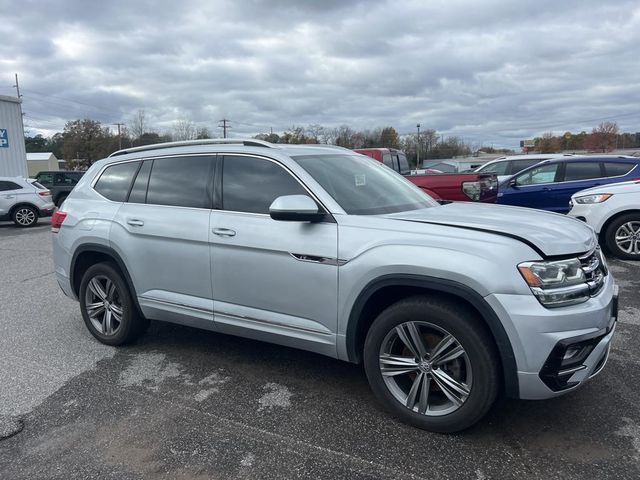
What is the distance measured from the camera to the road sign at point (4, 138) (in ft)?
74.2

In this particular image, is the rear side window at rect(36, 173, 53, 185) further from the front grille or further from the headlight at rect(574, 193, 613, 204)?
the front grille

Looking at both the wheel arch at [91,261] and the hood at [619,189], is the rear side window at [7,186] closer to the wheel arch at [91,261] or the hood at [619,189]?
the wheel arch at [91,261]

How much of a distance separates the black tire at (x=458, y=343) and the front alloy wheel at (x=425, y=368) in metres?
0.03

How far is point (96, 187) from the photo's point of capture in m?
4.85

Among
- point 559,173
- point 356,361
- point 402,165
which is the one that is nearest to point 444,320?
point 356,361

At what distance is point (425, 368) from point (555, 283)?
0.90m

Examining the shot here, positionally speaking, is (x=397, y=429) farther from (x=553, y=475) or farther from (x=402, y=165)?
(x=402, y=165)

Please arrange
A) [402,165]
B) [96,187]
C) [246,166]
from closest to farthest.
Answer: [246,166] → [96,187] → [402,165]

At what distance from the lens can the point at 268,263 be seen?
3551 millimetres

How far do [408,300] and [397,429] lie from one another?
827 millimetres

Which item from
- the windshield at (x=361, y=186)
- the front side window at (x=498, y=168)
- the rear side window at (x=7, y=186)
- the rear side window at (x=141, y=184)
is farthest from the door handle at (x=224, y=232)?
the rear side window at (x=7, y=186)

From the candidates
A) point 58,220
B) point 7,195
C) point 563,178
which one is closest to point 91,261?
point 58,220

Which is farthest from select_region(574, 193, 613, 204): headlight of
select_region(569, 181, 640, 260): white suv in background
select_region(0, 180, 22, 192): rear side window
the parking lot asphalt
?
select_region(0, 180, 22, 192): rear side window

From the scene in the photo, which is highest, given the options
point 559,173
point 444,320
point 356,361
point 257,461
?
point 559,173
